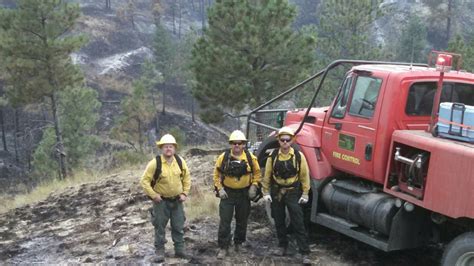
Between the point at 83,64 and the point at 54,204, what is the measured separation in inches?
1744

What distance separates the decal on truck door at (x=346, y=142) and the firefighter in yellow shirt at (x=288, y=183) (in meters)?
0.53

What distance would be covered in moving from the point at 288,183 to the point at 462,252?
7.09 ft

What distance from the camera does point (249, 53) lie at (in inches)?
759

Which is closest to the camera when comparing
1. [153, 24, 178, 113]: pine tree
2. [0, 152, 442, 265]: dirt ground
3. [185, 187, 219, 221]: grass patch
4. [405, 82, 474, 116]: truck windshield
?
[405, 82, 474, 116]: truck windshield

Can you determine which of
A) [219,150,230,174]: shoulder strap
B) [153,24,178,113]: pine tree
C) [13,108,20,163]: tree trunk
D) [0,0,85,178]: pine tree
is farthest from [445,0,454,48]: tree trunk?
[219,150,230,174]: shoulder strap

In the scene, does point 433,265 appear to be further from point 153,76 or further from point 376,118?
point 153,76

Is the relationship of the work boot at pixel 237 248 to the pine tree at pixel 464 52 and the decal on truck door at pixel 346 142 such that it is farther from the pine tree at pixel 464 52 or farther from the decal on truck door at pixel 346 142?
the pine tree at pixel 464 52

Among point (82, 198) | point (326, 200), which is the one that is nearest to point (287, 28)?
point (82, 198)

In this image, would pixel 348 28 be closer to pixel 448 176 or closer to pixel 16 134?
pixel 16 134

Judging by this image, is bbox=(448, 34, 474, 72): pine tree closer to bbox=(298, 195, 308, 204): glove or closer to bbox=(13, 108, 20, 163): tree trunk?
bbox=(298, 195, 308, 204): glove

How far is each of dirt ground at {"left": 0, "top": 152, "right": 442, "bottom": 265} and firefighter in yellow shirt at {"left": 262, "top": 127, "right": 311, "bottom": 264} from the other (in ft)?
1.61

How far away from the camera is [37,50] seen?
1938cm

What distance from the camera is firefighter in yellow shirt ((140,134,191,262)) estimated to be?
6562 mm

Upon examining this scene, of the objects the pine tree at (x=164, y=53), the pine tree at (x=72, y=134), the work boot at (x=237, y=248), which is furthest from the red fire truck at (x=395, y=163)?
the pine tree at (x=164, y=53)
